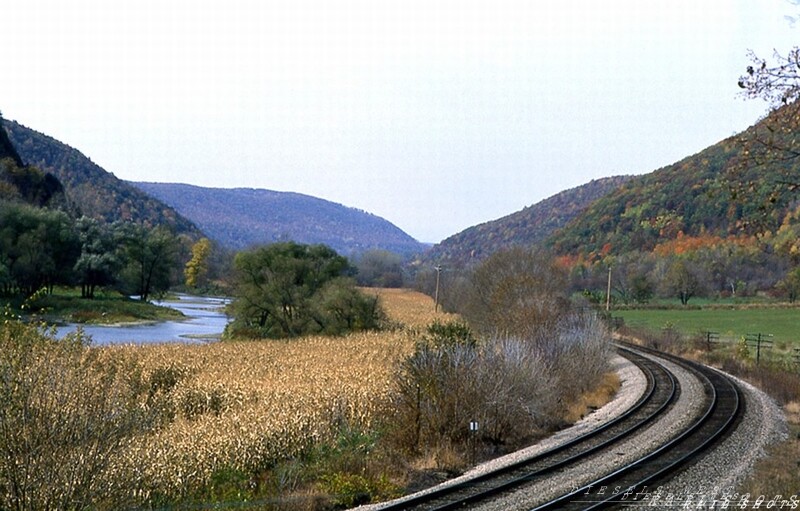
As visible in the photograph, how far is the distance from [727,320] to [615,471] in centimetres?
6526

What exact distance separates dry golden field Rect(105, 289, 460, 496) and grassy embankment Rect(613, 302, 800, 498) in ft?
→ 29.4

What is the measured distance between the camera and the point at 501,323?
3347 cm

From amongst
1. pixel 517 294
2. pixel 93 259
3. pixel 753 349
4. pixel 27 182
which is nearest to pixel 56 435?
pixel 517 294

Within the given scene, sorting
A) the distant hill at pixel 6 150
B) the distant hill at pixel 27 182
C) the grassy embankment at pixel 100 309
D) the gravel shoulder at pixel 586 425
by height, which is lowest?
the grassy embankment at pixel 100 309

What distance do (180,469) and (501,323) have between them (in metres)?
21.4

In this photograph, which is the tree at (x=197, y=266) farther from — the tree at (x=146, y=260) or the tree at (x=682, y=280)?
the tree at (x=682, y=280)

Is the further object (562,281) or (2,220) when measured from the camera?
(2,220)

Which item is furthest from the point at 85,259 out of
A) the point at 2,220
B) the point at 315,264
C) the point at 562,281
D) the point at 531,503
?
the point at 531,503

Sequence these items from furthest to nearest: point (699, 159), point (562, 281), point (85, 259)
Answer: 1. point (699, 159)
2. point (85, 259)
3. point (562, 281)

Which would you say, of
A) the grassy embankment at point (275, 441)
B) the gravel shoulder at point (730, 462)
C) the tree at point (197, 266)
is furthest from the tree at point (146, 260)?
the gravel shoulder at point (730, 462)

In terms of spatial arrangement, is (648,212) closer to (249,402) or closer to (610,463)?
(249,402)

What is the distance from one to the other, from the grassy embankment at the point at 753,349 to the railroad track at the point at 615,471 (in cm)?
163

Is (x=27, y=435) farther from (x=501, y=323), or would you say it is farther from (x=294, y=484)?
(x=501, y=323)

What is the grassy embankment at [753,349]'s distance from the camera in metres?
15.7
